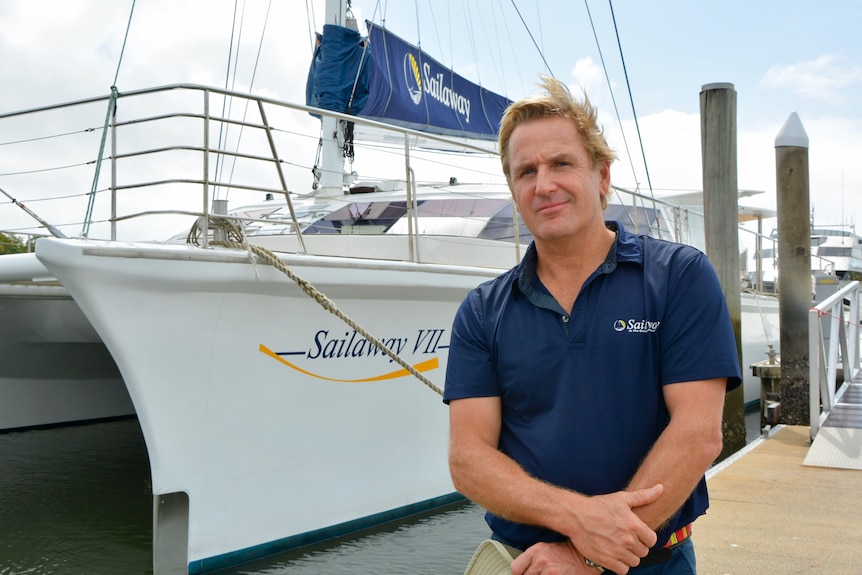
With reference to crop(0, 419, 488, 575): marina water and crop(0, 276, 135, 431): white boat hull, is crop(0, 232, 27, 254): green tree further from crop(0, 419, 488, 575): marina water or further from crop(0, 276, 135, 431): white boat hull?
crop(0, 419, 488, 575): marina water

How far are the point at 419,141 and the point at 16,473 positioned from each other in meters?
4.97

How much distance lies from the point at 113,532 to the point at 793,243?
6.71 meters

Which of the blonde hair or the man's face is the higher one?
the blonde hair

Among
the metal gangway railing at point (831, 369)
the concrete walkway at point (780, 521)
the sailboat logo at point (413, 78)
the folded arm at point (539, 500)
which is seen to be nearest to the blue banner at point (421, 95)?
the sailboat logo at point (413, 78)

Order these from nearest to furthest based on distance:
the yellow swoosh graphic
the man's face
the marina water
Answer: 1. the man's face
2. the yellow swoosh graphic
3. the marina water

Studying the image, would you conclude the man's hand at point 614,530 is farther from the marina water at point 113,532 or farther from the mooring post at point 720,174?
the mooring post at point 720,174

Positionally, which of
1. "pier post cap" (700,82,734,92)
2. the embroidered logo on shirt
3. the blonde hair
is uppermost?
"pier post cap" (700,82,734,92)

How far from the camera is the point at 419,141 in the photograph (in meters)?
8.28

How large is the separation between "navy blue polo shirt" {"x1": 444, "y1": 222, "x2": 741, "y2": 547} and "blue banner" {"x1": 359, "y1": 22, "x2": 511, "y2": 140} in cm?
692

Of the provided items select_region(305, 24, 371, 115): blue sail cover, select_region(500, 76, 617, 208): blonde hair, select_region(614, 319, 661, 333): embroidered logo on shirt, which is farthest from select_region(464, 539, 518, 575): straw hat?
select_region(305, 24, 371, 115): blue sail cover

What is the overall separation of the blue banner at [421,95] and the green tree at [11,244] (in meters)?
3.57

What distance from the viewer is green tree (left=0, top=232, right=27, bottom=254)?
5.95 metres

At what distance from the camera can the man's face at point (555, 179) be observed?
1688 millimetres

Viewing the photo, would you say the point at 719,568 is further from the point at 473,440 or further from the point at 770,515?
the point at 473,440
